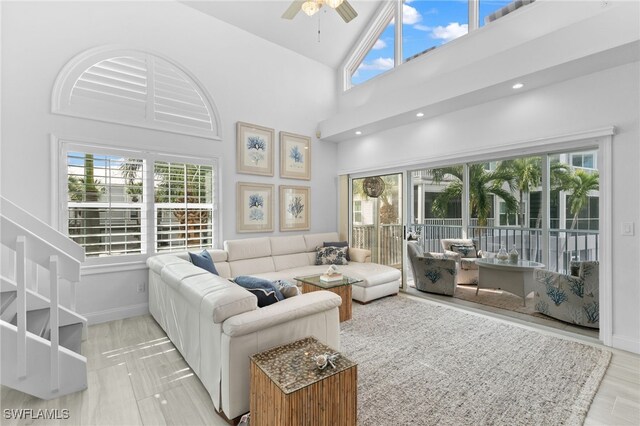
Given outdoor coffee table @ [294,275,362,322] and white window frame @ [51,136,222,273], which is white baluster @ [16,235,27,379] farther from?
outdoor coffee table @ [294,275,362,322]

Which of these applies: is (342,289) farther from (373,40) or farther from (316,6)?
(373,40)

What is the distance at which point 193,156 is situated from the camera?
4129mm

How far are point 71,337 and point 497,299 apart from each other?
515 centimetres

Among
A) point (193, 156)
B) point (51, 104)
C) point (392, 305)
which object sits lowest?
point (392, 305)

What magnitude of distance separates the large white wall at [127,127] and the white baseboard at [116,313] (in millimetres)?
11

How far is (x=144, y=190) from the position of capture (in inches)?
149

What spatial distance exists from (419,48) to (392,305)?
3.96 metres

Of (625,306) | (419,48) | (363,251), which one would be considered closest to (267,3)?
(419,48)

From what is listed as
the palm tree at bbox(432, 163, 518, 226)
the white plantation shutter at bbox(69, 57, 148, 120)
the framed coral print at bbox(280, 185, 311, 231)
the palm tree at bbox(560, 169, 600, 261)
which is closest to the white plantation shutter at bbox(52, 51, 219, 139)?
the white plantation shutter at bbox(69, 57, 148, 120)

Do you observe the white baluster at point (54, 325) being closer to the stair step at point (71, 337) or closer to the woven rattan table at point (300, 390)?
the stair step at point (71, 337)

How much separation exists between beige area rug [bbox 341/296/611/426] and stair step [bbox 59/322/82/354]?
235cm

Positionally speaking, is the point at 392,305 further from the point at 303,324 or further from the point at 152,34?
the point at 152,34

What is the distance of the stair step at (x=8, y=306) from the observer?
2.20 meters
